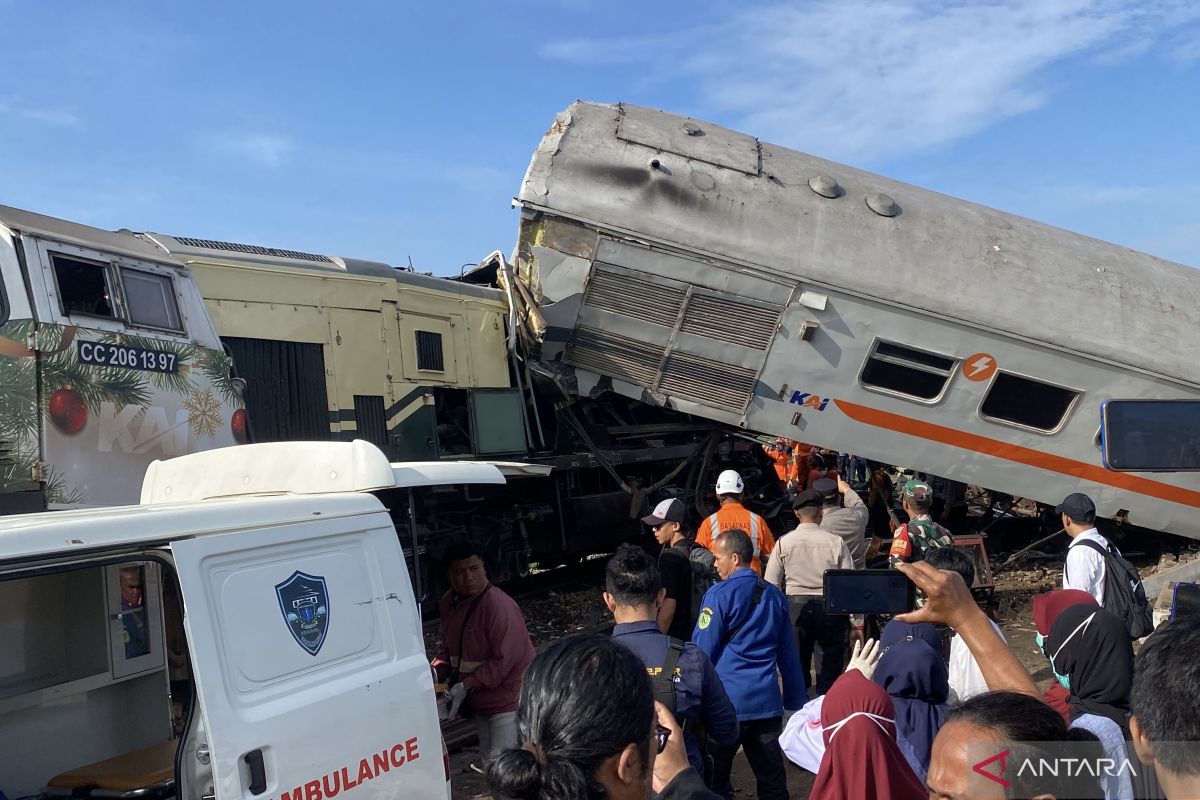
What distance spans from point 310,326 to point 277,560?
18.6 feet

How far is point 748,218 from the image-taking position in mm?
9406

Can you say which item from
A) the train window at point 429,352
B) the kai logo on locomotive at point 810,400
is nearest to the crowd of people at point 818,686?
the kai logo on locomotive at point 810,400

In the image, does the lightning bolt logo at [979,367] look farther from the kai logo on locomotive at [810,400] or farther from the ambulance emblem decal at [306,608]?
the ambulance emblem decal at [306,608]

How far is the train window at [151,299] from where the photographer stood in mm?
6203

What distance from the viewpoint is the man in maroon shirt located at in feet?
14.2

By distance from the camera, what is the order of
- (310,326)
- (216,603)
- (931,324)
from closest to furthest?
(216,603) < (310,326) < (931,324)

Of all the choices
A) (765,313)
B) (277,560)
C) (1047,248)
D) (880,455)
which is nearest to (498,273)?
(765,313)

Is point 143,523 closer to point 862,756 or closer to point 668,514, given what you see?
point 862,756

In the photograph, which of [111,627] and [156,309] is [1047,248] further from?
[111,627]

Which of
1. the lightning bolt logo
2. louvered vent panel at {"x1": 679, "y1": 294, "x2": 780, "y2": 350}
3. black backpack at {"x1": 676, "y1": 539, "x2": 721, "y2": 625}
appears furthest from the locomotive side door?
the lightning bolt logo

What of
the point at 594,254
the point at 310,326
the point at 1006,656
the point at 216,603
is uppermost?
the point at 594,254

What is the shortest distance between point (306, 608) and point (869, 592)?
6.24 ft

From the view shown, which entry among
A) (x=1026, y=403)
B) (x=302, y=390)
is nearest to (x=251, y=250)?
(x=302, y=390)

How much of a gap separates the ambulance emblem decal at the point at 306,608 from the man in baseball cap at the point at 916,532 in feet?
15.2
